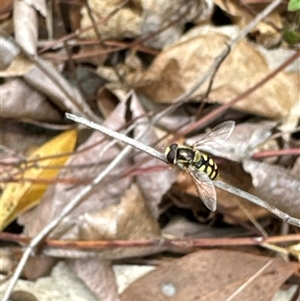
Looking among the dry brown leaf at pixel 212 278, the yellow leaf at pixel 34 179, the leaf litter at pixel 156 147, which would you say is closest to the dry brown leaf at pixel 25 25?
the leaf litter at pixel 156 147

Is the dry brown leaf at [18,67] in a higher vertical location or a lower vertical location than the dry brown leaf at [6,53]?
lower

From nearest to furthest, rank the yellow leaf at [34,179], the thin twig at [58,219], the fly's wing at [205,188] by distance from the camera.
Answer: the fly's wing at [205,188], the thin twig at [58,219], the yellow leaf at [34,179]

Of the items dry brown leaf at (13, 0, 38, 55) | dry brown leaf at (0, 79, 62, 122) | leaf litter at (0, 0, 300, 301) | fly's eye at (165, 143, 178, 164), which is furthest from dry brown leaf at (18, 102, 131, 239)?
fly's eye at (165, 143, 178, 164)

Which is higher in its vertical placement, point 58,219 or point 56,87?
point 56,87

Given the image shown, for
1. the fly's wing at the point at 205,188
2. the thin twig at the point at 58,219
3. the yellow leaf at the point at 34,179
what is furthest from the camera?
the yellow leaf at the point at 34,179

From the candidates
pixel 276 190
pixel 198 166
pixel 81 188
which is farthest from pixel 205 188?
pixel 81 188

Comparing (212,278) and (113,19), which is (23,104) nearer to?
(113,19)

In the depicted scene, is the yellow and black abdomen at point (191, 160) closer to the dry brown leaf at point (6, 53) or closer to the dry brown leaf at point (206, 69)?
the dry brown leaf at point (206, 69)
